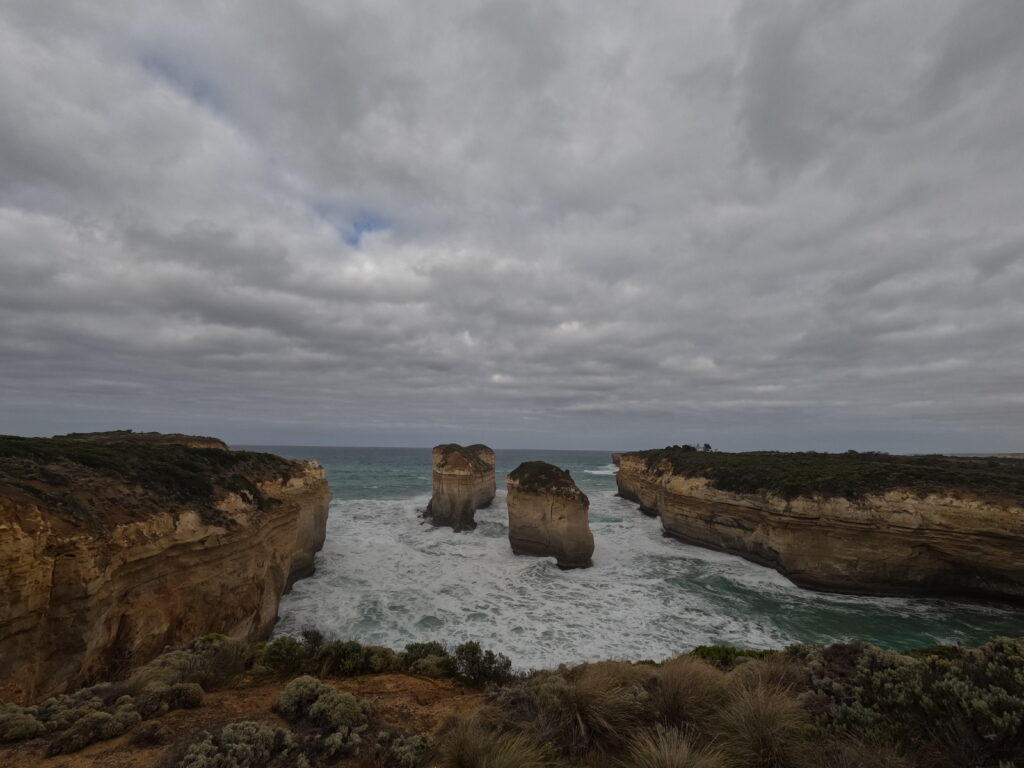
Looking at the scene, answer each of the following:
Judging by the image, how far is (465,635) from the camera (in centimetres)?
1434

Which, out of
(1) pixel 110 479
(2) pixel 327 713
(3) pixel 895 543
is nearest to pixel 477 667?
(2) pixel 327 713

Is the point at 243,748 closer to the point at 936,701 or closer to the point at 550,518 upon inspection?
the point at 936,701

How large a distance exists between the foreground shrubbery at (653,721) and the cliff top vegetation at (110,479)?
16.1ft

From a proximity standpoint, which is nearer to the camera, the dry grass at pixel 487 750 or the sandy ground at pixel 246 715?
the dry grass at pixel 487 750

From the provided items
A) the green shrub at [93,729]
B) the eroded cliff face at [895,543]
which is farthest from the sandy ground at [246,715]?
the eroded cliff face at [895,543]

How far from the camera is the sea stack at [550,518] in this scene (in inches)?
883

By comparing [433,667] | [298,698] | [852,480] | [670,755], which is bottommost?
[433,667]

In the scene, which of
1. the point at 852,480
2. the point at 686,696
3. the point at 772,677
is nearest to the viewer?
the point at 686,696

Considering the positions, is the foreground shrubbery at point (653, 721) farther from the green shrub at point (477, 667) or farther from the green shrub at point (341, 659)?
the green shrub at point (341, 659)

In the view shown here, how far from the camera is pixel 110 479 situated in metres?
10.3

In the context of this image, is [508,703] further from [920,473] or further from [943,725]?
[920,473]

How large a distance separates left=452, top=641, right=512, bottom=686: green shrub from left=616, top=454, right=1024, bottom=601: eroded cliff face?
1923 centimetres

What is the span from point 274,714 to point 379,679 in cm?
194

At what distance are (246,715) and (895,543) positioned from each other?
2444 centimetres
